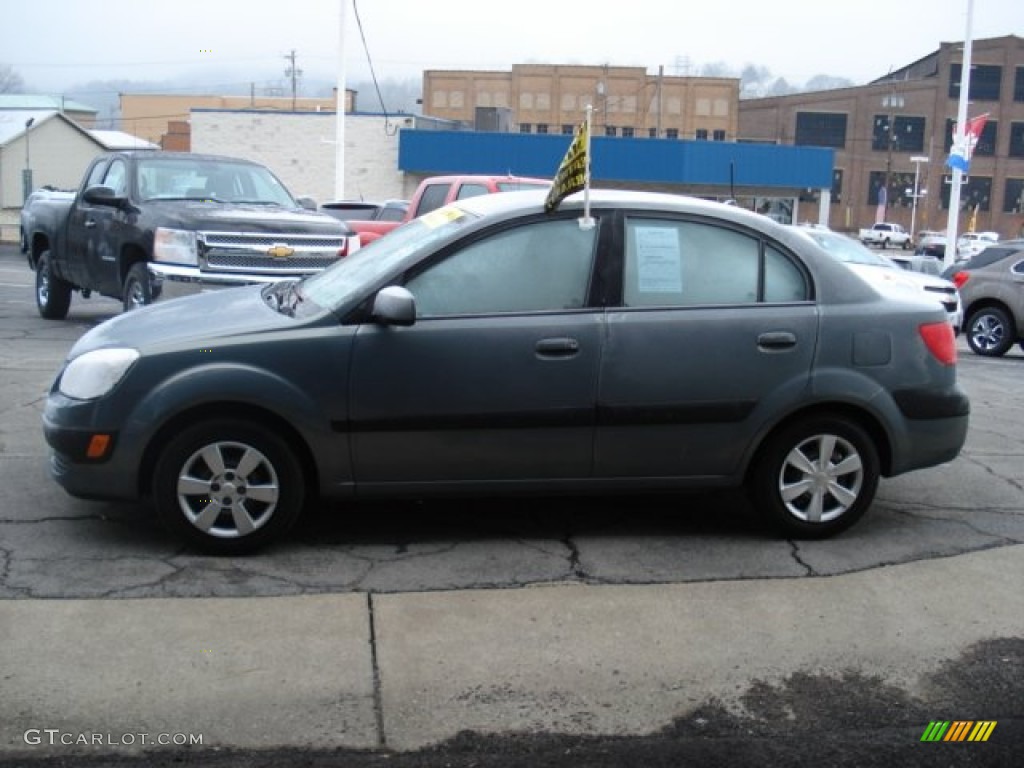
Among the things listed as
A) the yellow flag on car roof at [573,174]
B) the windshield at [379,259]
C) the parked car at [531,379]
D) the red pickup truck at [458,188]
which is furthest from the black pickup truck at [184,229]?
the yellow flag on car roof at [573,174]

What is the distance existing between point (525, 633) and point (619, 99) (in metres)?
82.4

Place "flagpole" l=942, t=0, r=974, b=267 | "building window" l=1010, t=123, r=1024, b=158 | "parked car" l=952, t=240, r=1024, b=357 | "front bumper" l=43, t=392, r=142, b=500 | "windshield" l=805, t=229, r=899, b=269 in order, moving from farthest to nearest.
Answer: "building window" l=1010, t=123, r=1024, b=158 < "flagpole" l=942, t=0, r=974, b=267 < "windshield" l=805, t=229, r=899, b=269 < "parked car" l=952, t=240, r=1024, b=357 < "front bumper" l=43, t=392, r=142, b=500

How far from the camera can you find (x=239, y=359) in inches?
204

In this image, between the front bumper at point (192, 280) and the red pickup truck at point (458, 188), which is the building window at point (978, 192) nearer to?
the red pickup truck at point (458, 188)

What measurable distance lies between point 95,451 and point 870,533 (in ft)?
12.7

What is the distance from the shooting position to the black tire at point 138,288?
1012 cm

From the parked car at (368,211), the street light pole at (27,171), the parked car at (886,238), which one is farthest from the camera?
the parked car at (886,238)

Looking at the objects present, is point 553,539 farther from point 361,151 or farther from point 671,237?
point 361,151

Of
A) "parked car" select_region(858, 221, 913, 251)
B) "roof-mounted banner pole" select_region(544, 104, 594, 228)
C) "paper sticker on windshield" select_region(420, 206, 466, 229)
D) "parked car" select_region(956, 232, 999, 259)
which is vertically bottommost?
"parked car" select_region(858, 221, 913, 251)

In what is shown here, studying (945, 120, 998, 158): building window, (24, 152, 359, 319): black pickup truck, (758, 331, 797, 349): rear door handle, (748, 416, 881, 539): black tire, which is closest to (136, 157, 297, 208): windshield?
(24, 152, 359, 319): black pickup truck

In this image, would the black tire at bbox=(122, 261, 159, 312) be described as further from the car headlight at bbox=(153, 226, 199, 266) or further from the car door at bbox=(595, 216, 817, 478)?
the car door at bbox=(595, 216, 817, 478)

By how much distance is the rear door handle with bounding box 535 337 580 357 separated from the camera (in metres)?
5.39

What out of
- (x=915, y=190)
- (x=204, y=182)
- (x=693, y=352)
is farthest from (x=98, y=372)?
(x=915, y=190)

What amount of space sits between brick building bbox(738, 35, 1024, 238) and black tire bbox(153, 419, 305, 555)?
83310mm
